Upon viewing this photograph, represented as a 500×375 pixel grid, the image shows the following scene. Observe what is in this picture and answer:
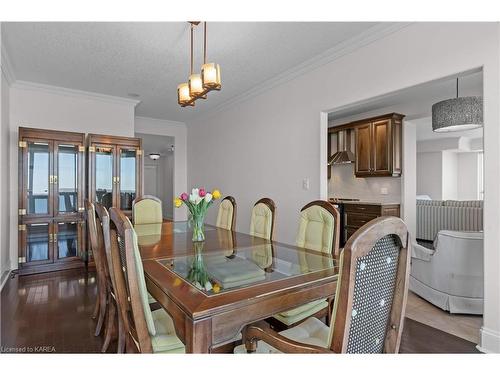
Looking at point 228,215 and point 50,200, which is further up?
point 50,200

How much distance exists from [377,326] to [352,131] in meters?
4.90

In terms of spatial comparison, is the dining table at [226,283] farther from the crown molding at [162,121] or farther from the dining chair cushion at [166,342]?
the crown molding at [162,121]

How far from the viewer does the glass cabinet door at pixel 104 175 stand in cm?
445

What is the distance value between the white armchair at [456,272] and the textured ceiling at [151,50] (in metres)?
2.14

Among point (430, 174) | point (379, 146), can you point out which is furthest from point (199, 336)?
point (430, 174)

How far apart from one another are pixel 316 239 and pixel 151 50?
2.66 metres

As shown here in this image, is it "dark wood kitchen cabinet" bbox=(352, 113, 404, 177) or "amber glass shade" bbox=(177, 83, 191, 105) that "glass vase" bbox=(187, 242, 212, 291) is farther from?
"dark wood kitchen cabinet" bbox=(352, 113, 404, 177)

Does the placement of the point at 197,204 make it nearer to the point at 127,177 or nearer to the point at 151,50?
the point at 151,50

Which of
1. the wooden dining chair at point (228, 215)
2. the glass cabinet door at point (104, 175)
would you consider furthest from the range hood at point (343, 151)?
the glass cabinet door at point (104, 175)

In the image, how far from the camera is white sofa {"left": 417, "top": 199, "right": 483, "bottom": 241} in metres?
5.77

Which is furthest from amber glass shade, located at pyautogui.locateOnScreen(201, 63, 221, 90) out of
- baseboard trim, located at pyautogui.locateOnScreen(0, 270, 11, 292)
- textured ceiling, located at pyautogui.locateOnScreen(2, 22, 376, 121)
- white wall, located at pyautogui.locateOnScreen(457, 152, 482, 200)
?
white wall, located at pyautogui.locateOnScreen(457, 152, 482, 200)

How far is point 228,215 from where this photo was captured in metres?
3.22
